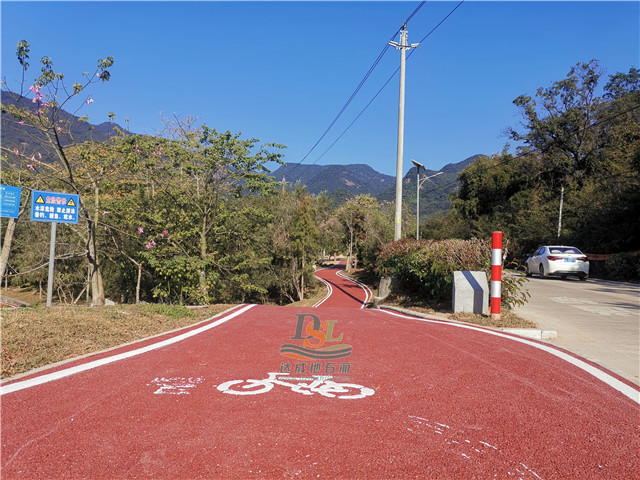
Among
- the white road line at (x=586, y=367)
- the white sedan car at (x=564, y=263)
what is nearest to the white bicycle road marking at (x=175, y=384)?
the white road line at (x=586, y=367)

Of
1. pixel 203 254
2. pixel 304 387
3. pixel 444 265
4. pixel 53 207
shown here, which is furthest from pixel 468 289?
pixel 203 254

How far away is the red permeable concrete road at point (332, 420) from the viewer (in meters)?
2.53

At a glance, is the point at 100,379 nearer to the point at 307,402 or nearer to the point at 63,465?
the point at 63,465

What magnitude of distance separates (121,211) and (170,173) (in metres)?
2.93

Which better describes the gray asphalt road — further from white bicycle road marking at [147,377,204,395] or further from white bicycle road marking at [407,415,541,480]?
white bicycle road marking at [147,377,204,395]

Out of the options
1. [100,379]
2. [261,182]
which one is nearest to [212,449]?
[100,379]

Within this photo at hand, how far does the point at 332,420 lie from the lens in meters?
3.20

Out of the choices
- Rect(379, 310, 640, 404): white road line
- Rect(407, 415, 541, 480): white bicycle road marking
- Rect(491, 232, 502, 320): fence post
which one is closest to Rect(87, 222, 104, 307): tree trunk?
Rect(491, 232, 502, 320): fence post

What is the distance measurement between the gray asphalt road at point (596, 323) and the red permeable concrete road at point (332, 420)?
104 cm

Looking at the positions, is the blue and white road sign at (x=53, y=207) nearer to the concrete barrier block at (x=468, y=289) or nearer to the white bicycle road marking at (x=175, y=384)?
the white bicycle road marking at (x=175, y=384)

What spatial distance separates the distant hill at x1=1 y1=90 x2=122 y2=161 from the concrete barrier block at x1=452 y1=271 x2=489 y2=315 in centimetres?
1184

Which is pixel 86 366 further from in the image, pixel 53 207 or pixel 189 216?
pixel 189 216

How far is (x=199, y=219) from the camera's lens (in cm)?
2120

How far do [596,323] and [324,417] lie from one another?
742 centimetres
